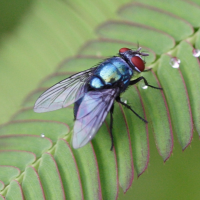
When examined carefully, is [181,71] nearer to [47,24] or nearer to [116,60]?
[116,60]

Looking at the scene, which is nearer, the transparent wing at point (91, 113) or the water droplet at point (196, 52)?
the transparent wing at point (91, 113)

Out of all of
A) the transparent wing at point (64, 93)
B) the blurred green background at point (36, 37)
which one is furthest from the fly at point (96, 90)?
the blurred green background at point (36, 37)

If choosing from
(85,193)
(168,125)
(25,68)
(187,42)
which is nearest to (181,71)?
(187,42)

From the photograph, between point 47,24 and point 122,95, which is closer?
point 122,95

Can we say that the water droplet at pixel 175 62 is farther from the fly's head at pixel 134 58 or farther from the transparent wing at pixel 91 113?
the transparent wing at pixel 91 113

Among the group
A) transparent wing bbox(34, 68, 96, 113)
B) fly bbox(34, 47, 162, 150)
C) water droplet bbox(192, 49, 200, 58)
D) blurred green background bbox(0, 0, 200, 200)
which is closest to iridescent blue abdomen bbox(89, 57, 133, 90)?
fly bbox(34, 47, 162, 150)

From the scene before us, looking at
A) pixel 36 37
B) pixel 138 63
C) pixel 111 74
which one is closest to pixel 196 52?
pixel 138 63

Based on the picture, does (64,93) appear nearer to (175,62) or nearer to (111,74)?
(111,74)
